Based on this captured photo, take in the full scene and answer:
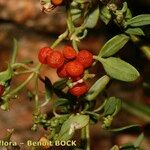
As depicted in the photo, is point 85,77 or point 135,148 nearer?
point 85,77

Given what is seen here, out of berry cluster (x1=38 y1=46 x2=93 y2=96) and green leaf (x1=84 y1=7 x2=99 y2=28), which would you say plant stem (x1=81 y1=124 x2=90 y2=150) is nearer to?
berry cluster (x1=38 y1=46 x2=93 y2=96)

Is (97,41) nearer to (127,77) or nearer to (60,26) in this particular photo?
(60,26)

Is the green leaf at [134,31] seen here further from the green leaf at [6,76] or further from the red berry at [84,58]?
the green leaf at [6,76]

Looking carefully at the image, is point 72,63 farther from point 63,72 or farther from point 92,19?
point 92,19

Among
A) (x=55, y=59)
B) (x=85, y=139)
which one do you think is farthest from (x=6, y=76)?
(x=85, y=139)

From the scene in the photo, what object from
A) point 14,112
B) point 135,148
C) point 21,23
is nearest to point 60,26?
point 21,23

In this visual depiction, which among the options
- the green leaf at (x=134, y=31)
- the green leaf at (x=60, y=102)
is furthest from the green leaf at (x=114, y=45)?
the green leaf at (x=60, y=102)

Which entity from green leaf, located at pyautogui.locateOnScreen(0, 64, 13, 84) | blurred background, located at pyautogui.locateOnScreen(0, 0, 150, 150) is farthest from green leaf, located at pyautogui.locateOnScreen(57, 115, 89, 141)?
blurred background, located at pyautogui.locateOnScreen(0, 0, 150, 150)
